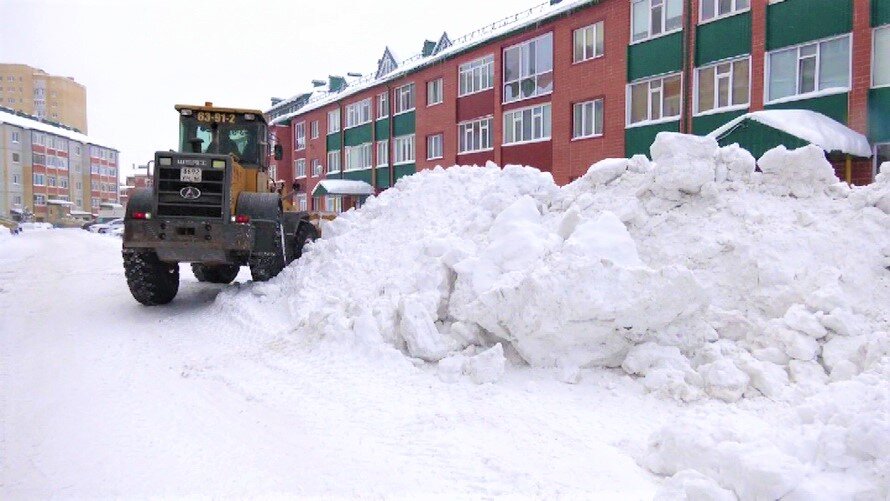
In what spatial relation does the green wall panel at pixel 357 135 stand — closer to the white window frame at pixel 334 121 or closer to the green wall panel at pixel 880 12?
the white window frame at pixel 334 121

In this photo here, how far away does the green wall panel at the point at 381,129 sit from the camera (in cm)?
3556

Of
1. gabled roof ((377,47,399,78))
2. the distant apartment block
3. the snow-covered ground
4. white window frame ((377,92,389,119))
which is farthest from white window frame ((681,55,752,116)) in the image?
the distant apartment block

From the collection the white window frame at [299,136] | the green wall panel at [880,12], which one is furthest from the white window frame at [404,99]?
the green wall panel at [880,12]

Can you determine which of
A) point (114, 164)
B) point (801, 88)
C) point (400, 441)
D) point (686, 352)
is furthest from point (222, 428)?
point (114, 164)

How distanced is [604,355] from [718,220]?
243 centimetres

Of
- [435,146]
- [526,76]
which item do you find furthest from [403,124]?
[526,76]

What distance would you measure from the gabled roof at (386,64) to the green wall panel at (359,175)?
6323 mm

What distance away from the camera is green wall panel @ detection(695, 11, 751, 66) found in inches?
681

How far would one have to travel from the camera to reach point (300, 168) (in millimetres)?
47469

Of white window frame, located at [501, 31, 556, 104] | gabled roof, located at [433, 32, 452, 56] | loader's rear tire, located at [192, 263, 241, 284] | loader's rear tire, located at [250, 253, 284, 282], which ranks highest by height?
gabled roof, located at [433, 32, 452, 56]

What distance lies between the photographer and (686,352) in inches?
214

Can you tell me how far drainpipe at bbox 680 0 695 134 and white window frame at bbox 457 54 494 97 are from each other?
32.5ft

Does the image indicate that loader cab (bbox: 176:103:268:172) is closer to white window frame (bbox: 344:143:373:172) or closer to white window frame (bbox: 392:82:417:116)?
white window frame (bbox: 392:82:417:116)

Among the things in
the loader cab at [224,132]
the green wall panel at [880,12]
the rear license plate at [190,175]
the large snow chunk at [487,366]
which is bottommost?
the large snow chunk at [487,366]
